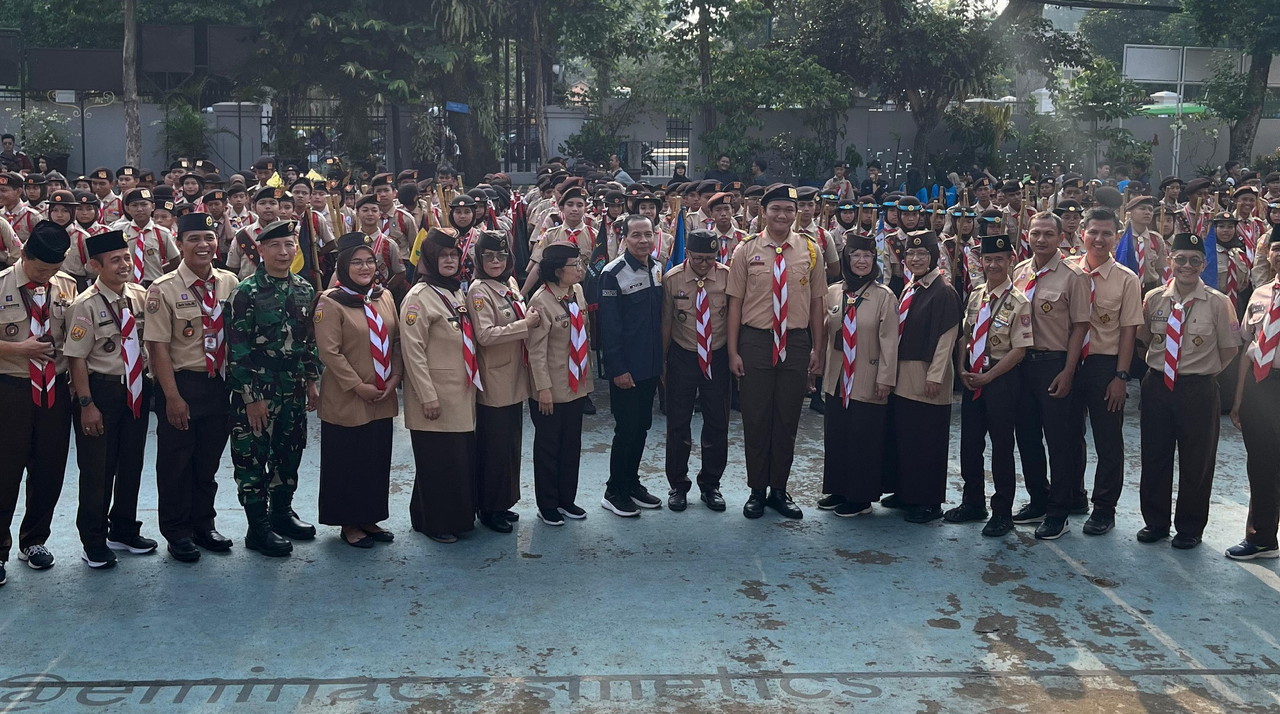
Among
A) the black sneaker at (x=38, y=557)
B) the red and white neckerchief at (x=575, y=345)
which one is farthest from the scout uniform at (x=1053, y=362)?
the black sneaker at (x=38, y=557)

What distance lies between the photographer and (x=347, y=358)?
19.9ft

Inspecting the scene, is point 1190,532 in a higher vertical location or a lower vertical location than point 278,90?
lower

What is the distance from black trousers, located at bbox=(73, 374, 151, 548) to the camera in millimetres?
5781

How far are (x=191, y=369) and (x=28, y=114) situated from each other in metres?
22.3

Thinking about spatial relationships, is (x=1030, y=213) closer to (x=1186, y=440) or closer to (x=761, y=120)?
(x=1186, y=440)

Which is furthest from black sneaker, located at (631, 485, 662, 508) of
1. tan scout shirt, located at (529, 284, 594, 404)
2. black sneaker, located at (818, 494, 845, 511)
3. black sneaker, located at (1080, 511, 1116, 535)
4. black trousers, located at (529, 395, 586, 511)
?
black sneaker, located at (1080, 511, 1116, 535)

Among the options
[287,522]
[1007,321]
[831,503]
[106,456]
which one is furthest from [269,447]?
[1007,321]

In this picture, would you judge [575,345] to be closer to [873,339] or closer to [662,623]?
[873,339]

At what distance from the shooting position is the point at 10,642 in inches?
198

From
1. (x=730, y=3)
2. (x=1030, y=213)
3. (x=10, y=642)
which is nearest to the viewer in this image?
(x=10, y=642)

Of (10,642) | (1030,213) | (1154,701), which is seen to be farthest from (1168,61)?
(10,642)

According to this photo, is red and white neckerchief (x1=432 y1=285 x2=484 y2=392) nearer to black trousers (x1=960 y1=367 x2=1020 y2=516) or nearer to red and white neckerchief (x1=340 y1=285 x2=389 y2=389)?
red and white neckerchief (x1=340 y1=285 x2=389 y2=389)

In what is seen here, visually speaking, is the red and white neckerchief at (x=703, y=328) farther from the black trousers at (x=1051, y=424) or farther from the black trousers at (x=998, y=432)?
the black trousers at (x=1051, y=424)

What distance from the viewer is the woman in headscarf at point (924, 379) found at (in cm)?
655
